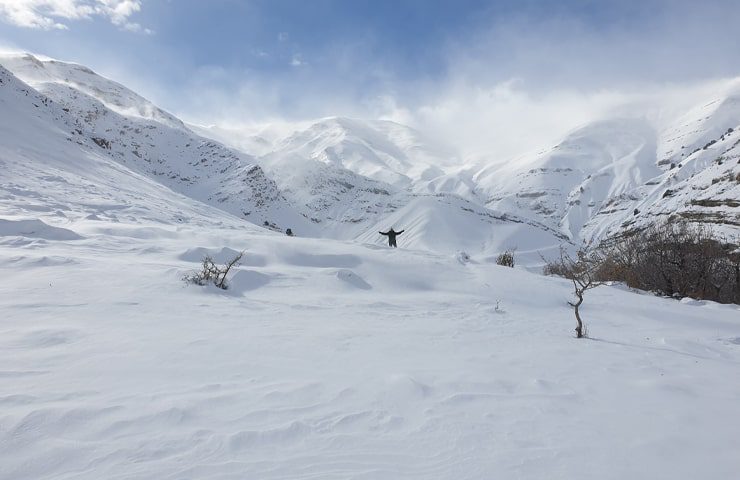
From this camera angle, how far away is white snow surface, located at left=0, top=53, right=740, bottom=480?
91.1 inches

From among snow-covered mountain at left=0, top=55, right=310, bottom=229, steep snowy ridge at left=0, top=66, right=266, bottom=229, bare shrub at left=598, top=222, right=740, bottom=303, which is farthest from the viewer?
snow-covered mountain at left=0, top=55, right=310, bottom=229

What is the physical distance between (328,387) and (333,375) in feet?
0.97

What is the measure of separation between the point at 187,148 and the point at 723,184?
372ft

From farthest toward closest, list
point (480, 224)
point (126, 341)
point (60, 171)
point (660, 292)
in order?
1. point (480, 224)
2. point (60, 171)
3. point (660, 292)
4. point (126, 341)

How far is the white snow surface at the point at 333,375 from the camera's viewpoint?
7.59 feet

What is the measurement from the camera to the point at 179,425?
8.14 ft

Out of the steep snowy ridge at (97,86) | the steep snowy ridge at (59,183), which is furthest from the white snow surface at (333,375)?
the steep snowy ridge at (97,86)

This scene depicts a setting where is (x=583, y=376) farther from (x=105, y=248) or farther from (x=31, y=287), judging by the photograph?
(x=105, y=248)

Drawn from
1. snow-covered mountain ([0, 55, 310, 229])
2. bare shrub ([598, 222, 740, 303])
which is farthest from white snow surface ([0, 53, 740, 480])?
snow-covered mountain ([0, 55, 310, 229])

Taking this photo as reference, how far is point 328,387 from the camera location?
128 inches

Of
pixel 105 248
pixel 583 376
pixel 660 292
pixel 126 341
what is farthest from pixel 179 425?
pixel 660 292

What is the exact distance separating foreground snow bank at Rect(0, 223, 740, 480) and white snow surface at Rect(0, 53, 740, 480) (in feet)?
0.06

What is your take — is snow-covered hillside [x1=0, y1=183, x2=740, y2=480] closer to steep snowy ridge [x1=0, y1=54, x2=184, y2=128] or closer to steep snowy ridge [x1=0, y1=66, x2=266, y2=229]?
steep snowy ridge [x1=0, y1=66, x2=266, y2=229]

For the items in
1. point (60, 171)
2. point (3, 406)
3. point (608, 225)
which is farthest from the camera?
point (608, 225)
